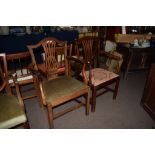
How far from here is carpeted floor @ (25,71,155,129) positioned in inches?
73.4

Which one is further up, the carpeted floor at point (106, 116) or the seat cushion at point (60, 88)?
the seat cushion at point (60, 88)

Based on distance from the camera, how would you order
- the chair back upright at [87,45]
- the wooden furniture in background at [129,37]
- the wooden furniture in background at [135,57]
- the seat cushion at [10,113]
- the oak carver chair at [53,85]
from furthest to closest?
the wooden furniture in background at [129,37], the wooden furniture in background at [135,57], the chair back upright at [87,45], the oak carver chair at [53,85], the seat cushion at [10,113]

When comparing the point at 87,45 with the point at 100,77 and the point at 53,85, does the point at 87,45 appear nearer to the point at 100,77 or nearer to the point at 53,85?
the point at 100,77

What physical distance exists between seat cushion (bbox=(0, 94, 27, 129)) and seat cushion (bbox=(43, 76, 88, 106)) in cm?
30

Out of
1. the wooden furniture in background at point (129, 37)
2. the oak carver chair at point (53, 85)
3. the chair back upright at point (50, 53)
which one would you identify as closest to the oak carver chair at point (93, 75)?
the oak carver chair at point (53, 85)

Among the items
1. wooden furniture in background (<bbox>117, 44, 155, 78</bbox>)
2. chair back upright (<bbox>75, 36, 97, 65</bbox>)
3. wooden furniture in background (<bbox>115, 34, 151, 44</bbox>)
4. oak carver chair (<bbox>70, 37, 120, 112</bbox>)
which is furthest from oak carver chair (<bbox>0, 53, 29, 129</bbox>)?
wooden furniture in background (<bbox>115, 34, 151, 44</bbox>)

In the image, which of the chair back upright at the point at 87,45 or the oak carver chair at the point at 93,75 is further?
the chair back upright at the point at 87,45

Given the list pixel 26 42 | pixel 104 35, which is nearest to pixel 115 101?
pixel 26 42

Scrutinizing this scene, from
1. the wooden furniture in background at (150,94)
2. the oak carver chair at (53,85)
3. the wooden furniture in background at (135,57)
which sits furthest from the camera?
the wooden furniture in background at (135,57)

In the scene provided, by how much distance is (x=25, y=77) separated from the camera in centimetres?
197

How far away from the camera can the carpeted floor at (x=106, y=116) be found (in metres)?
1.87

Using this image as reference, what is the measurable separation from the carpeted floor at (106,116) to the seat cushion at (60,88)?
1.55ft

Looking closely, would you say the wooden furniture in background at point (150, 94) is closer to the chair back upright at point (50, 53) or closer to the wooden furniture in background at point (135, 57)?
the wooden furniture in background at point (135, 57)
